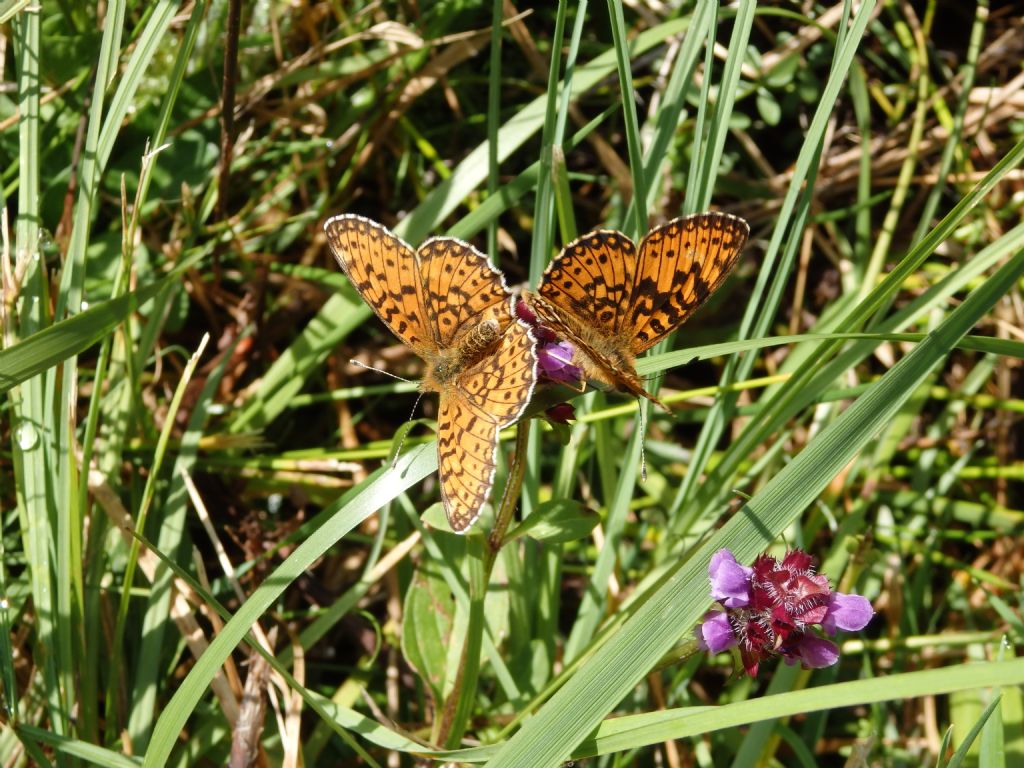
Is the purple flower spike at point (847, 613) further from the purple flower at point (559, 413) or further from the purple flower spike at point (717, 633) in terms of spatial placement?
the purple flower at point (559, 413)

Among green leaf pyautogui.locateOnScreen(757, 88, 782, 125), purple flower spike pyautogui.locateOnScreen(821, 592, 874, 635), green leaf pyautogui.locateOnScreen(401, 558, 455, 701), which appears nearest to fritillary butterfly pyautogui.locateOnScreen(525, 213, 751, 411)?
purple flower spike pyautogui.locateOnScreen(821, 592, 874, 635)

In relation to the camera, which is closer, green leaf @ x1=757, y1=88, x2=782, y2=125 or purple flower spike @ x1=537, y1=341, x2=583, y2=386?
purple flower spike @ x1=537, y1=341, x2=583, y2=386

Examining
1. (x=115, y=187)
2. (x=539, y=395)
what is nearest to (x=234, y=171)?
(x=115, y=187)

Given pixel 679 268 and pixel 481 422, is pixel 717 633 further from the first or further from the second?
pixel 679 268

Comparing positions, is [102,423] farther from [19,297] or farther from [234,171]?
[234,171]

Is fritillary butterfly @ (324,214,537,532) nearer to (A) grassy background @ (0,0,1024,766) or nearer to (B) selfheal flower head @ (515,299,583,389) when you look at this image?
(B) selfheal flower head @ (515,299,583,389)

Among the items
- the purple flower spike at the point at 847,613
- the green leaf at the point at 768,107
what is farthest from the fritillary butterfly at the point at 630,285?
the green leaf at the point at 768,107
